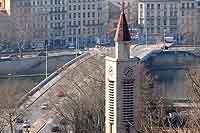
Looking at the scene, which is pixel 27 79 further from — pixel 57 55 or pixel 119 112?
pixel 119 112

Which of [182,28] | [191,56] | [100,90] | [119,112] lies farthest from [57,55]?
[119,112]

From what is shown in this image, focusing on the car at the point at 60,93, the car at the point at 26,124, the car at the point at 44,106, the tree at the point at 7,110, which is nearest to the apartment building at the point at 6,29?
the car at the point at 60,93

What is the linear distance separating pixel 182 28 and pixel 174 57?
20.5 feet

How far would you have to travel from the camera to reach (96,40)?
144ft

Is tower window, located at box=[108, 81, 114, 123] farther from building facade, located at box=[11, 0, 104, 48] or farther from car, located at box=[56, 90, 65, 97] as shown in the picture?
building facade, located at box=[11, 0, 104, 48]

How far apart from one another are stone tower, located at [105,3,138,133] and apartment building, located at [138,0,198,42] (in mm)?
31867

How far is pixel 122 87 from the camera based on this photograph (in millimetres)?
13438

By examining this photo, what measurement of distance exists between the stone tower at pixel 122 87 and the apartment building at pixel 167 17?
31.9 metres

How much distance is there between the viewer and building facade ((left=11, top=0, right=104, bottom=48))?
42.5 metres

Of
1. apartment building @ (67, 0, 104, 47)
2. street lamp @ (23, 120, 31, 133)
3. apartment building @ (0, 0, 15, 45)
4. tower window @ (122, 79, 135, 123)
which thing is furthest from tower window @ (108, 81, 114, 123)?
apartment building @ (67, 0, 104, 47)

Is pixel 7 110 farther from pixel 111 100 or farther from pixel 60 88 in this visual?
pixel 111 100

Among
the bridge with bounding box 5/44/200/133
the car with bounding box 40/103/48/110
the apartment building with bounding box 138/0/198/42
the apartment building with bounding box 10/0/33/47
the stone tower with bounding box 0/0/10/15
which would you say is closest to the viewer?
the bridge with bounding box 5/44/200/133

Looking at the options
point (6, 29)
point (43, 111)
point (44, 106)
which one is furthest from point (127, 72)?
point (6, 29)

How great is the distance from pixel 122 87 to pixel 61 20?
101 ft
